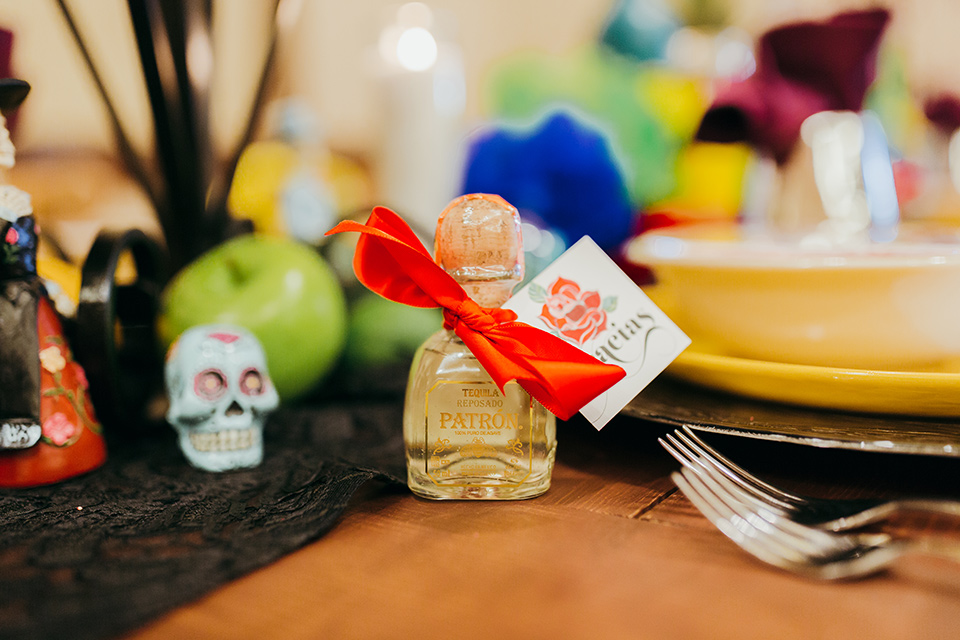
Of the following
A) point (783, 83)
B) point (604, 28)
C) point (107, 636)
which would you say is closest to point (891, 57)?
point (783, 83)

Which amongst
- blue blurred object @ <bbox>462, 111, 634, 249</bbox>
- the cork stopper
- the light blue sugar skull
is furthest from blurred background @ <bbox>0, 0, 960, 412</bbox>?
the cork stopper

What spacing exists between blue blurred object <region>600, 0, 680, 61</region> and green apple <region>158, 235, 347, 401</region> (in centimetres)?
71

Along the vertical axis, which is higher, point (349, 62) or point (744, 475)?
point (349, 62)

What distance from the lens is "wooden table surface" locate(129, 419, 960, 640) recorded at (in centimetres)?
26

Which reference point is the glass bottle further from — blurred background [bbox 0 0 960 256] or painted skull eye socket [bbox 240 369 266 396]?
blurred background [bbox 0 0 960 256]

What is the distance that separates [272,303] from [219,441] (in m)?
0.14

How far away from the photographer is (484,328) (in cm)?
38

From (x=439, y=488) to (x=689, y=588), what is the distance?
0.15 metres

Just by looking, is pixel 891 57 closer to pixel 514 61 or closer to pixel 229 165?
pixel 514 61

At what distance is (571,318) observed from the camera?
1.38 feet

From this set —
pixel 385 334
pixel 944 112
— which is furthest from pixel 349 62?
pixel 944 112

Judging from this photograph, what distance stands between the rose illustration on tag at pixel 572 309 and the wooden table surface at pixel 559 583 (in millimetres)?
99

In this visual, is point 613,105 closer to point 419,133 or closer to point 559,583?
point 419,133

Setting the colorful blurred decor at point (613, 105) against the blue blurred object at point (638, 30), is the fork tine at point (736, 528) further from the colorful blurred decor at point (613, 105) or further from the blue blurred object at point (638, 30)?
the blue blurred object at point (638, 30)
